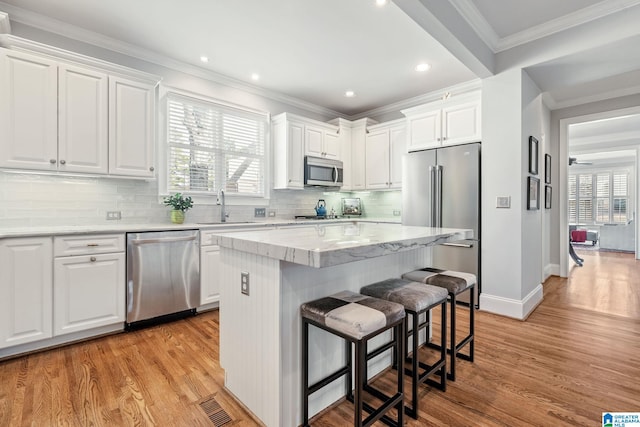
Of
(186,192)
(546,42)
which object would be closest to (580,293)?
(546,42)

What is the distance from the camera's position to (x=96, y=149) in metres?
2.75

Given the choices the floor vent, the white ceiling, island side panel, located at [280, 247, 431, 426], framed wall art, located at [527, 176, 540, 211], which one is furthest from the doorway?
the floor vent

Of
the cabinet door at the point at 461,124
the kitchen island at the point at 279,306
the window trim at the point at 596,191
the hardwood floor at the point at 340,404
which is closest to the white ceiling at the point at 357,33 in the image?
the cabinet door at the point at 461,124

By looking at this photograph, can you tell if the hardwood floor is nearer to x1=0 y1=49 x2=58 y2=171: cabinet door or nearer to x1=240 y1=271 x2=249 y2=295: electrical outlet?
x1=240 y1=271 x2=249 y2=295: electrical outlet

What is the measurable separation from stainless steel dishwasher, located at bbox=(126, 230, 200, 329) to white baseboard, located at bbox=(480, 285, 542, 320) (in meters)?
3.04

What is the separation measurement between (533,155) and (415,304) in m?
2.71

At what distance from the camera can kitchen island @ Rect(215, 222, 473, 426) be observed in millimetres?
1388

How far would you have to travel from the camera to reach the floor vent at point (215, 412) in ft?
5.17

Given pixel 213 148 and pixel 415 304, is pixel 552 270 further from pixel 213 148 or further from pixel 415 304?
pixel 213 148

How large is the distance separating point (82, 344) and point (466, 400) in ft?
9.47

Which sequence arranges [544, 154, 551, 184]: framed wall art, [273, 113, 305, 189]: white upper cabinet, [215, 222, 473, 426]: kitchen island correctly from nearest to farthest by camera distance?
[215, 222, 473, 426]: kitchen island < [273, 113, 305, 189]: white upper cabinet < [544, 154, 551, 184]: framed wall art

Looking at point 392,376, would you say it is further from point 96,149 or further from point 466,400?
point 96,149

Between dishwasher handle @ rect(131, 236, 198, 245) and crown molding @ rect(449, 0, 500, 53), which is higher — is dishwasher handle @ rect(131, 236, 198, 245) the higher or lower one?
the lower one

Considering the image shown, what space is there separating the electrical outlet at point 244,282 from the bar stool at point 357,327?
0.32 meters
